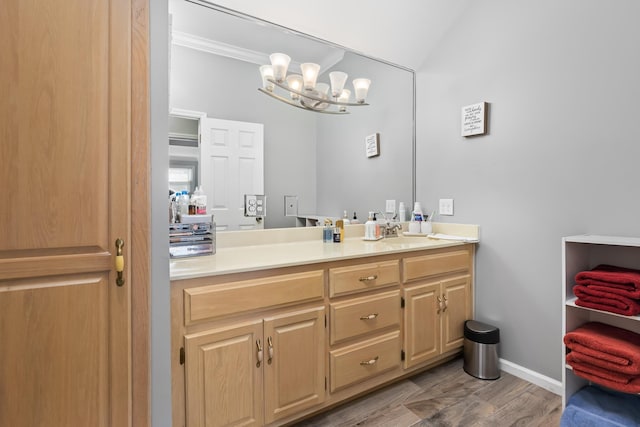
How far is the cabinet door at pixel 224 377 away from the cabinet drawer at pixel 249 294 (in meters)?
0.08

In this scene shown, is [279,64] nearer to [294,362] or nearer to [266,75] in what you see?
[266,75]

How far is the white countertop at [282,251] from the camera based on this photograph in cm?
130

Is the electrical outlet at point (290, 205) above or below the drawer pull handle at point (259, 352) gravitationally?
above

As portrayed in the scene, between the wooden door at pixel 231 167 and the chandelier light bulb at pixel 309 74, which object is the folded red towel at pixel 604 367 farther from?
the chandelier light bulb at pixel 309 74

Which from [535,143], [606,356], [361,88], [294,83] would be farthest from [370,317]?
[361,88]

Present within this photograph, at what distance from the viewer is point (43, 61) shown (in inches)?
36.1

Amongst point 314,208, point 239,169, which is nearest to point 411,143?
point 314,208

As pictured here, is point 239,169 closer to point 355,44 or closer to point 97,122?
point 97,122

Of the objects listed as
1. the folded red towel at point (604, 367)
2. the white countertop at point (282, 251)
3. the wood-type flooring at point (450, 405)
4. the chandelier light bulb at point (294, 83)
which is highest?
the chandelier light bulb at point (294, 83)

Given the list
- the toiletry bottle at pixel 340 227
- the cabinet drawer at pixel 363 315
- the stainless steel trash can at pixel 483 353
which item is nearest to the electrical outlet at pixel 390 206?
the toiletry bottle at pixel 340 227

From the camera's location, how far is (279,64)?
197 centimetres

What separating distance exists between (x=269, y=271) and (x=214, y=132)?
92 cm

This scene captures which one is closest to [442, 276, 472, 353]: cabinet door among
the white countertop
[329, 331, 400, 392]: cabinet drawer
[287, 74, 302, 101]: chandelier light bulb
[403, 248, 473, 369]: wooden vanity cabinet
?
[403, 248, 473, 369]: wooden vanity cabinet

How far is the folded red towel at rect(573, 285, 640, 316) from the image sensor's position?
1369mm
